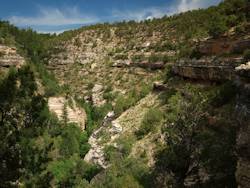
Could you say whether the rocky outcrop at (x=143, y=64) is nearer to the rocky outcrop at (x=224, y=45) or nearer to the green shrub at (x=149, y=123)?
the rocky outcrop at (x=224, y=45)

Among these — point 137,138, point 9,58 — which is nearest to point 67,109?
point 9,58

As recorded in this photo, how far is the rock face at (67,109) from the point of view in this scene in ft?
180

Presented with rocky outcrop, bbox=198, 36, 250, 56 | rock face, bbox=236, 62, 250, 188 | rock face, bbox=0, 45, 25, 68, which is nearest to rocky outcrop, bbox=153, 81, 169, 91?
rocky outcrop, bbox=198, 36, 250, 56

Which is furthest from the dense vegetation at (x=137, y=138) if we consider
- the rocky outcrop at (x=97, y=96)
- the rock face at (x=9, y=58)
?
the rocky outcrop at (x=97, y=96)

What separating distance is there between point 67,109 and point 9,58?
1102 cm

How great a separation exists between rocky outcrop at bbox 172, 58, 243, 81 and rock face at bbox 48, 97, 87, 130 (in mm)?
20670

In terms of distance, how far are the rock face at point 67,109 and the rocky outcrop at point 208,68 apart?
20670 millimetres

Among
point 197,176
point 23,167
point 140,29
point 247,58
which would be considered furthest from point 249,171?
point 140,29

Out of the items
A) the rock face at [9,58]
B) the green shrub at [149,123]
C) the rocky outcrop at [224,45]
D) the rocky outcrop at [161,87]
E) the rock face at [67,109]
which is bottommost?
the rock face at [67,109]

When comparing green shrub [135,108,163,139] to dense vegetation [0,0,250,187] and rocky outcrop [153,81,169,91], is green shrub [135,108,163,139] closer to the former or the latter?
dense vegetation [0,0,250,187]

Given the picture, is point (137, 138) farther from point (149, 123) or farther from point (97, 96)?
point (97, 96)

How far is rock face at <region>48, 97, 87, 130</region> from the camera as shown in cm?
5500

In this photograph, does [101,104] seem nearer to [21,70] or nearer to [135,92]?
[135,92]

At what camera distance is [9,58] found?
177 feet
